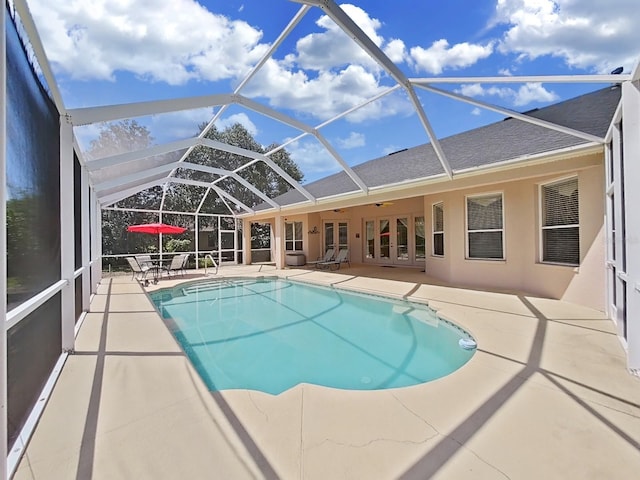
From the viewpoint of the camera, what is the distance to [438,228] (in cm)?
1018

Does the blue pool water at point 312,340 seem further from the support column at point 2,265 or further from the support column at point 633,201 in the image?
the support column at point 2,265

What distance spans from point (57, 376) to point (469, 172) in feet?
26.9

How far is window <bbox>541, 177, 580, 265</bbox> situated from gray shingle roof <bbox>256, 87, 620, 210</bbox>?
1.10 m

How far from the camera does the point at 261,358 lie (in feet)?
15.8

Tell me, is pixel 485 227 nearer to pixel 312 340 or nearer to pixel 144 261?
pixel 312 340

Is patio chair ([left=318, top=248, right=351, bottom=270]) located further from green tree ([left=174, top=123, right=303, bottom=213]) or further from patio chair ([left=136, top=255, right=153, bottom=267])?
green tree ([left=174, top=123, right=303, bottom=213])

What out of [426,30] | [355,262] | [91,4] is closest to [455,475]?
[91,4]

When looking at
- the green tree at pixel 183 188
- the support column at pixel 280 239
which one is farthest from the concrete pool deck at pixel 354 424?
the support column at pixel 280 239

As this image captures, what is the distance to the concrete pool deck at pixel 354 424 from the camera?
200 centimetres

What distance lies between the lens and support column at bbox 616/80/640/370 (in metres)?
3.24

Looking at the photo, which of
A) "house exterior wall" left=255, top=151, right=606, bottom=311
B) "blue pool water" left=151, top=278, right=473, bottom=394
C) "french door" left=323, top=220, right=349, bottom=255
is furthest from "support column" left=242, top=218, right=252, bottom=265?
"blue pool water" left=151, top=278, right=473, bottom=394

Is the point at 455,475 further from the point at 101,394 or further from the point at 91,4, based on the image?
the point at 91,4

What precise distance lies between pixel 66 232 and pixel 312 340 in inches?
158

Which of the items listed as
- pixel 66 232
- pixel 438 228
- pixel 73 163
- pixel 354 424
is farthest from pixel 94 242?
pixel 438 228
